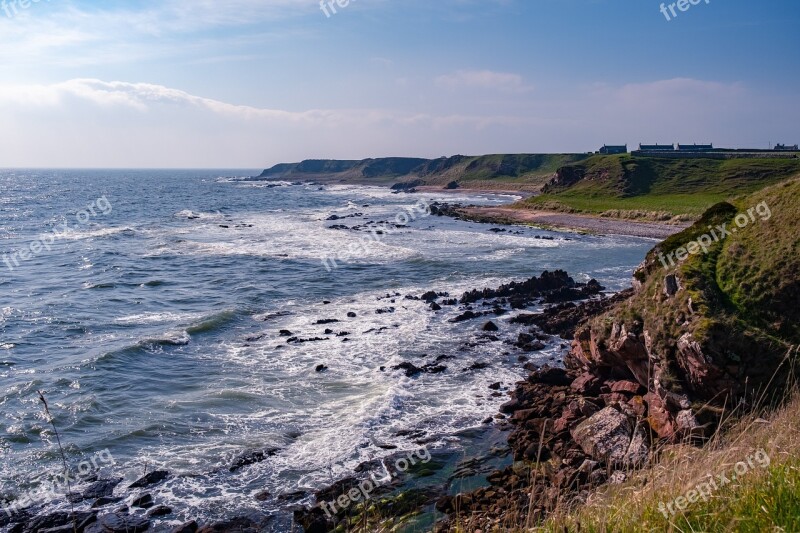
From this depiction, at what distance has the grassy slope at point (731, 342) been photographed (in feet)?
15.5

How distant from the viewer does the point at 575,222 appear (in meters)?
66.6

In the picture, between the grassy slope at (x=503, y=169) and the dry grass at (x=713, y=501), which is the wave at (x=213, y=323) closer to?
the dry grass at (x=713, y=501)

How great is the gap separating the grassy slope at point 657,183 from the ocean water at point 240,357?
2391 centimetres

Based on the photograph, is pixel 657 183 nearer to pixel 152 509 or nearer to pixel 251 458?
pixel 251 458

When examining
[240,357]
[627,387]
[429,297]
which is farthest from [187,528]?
[429,297]

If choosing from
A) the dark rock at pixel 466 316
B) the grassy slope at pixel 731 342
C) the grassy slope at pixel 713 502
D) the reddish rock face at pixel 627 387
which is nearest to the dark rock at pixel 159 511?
the grassy slope at pixel 731 342

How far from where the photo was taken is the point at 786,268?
13273 mm

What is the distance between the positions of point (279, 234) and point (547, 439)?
52954mm

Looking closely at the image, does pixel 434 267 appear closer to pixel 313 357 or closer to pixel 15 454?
pixel 313 357

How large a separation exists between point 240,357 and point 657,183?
250 feet

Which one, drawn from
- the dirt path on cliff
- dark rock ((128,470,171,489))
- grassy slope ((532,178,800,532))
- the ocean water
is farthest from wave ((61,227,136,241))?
grassy slope ((532,178,800,532))

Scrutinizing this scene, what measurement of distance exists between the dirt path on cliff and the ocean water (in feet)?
20.2

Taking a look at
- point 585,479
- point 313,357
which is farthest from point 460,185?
point 585,479

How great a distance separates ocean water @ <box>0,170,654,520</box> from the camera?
14812mm
